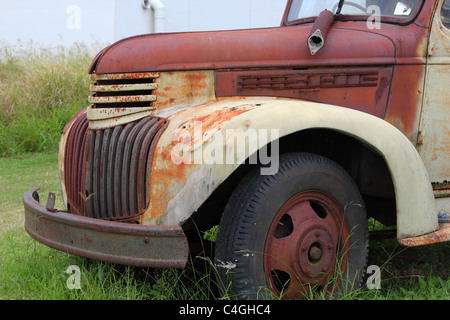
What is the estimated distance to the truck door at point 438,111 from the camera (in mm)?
3359

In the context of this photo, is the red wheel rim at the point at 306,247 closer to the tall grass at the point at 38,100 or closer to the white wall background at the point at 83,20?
the tall grass at the point at 38,100

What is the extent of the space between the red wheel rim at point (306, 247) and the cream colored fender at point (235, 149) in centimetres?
32

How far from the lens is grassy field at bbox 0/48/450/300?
9.95 ft

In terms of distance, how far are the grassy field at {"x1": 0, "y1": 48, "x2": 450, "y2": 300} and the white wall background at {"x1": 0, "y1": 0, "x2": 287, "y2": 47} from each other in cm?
141

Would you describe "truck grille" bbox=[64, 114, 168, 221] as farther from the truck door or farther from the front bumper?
the truck door

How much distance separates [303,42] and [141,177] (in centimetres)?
114

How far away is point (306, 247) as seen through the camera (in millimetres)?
2822

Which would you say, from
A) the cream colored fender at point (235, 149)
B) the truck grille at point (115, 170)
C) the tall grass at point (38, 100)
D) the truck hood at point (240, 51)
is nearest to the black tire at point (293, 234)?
the cream colored fender at point (235, 149)

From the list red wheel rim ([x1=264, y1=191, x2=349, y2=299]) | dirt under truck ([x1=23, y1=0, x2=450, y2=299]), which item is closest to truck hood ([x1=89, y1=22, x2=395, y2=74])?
dirt under truck ([x1=23, y1=0, x2=450, y2=299])

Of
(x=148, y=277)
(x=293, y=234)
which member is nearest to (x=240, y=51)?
(x=293, y=234)

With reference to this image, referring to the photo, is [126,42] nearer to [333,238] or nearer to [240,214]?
[240,214]

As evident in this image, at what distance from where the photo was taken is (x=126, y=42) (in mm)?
3188

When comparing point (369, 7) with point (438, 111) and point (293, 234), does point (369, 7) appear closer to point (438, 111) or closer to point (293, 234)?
point (438, 111)

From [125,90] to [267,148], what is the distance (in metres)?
0.82
